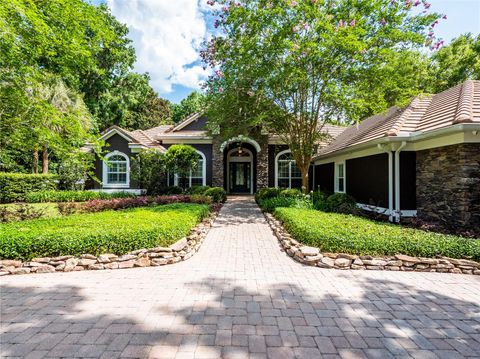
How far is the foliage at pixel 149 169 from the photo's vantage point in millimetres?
14820

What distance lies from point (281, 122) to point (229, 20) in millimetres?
5078

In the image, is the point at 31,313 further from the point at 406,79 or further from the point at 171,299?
the point at 406,79

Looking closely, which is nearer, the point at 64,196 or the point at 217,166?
the point at 64,196

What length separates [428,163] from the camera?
8.12 metres

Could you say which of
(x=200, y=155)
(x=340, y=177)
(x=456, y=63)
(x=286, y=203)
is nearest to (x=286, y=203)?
(x=286, y=203)

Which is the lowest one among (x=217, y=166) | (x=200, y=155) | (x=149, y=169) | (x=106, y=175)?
(x=106, y=175)

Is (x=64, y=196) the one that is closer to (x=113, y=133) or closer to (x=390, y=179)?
(x=113, y=133)

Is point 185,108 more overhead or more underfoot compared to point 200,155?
more overhead

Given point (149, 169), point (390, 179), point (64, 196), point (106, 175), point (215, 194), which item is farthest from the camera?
point (106, 175)

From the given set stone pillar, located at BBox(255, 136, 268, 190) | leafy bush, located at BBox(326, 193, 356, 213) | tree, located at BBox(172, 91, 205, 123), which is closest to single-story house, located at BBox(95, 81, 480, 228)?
leafy bush, located at BBox(326, 193, 356, 213)

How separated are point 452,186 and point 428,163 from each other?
1162 millimetres

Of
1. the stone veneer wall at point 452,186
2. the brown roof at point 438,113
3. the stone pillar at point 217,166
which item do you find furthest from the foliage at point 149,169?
the stone veneer wall at point 452,186

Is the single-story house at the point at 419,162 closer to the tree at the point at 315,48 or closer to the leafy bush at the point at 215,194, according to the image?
the tree at the point at 315,48

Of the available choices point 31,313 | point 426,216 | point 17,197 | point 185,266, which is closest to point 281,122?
point 426,216
